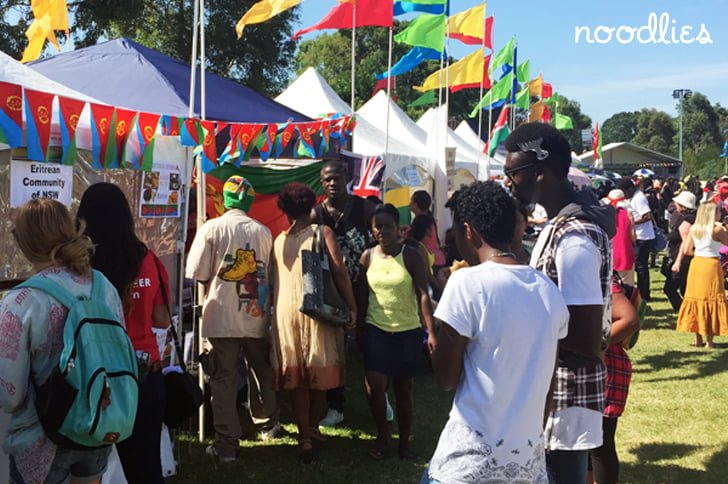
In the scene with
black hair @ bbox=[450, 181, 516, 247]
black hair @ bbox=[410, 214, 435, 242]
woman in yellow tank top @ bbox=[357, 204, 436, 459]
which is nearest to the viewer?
black hair @ bbox=[450, 181, 516, 247]

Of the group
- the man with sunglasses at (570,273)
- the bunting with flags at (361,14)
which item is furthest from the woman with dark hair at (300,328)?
the bunting with flags at (361,14)

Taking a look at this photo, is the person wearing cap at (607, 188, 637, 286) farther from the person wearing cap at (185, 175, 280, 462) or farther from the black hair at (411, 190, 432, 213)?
the person wearing cap at (185, 175, 280, 462)

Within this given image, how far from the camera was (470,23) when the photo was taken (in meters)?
13.0

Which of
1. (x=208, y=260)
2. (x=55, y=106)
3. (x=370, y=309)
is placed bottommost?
(x=370, y=309)

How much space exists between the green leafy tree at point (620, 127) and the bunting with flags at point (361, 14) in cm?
A: 10767

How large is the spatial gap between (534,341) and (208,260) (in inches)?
120

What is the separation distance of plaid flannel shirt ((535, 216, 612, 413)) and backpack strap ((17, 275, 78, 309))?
1.74 m

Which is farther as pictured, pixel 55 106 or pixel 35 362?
pixel 55 106

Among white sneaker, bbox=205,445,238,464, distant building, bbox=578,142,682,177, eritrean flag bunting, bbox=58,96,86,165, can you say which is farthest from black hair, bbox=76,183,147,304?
distant building, bbox=578,142,682,177

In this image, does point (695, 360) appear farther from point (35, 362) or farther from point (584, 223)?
point (35, 362)

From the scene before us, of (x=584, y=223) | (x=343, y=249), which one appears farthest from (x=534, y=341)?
(x=343, y=249)

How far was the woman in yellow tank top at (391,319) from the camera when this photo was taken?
4.89 m

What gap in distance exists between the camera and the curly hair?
478 cm

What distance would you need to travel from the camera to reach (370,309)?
4980 mm
